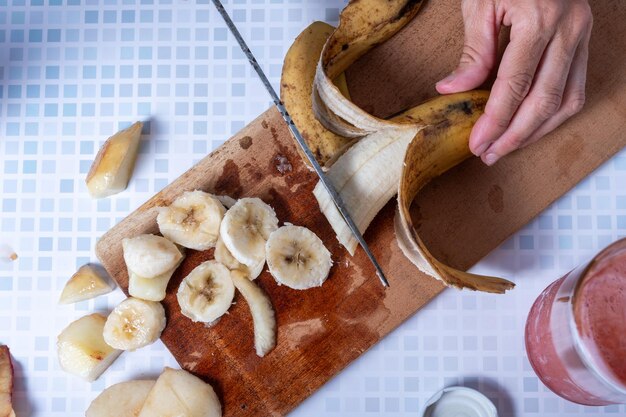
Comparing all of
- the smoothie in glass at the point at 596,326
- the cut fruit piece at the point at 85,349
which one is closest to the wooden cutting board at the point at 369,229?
the cut fruit piece at the point at 85,349

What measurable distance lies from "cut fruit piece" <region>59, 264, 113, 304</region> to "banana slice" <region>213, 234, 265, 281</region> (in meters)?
0.32

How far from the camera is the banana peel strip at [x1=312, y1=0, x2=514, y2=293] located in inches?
57.2

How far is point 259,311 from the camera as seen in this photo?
1615 millimetres

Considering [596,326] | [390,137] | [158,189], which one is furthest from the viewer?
[158,189]

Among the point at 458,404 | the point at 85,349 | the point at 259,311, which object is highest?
the point at 259,311

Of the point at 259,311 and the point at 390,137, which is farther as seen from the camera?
the point at 259,311

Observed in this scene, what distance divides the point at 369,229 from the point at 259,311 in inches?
13.1

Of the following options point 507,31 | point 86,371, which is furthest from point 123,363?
point 507,31

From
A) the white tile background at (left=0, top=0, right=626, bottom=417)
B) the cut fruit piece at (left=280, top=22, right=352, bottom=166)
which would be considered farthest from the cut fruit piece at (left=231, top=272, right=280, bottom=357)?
the cut fruit piece at (left=280, top=22, right=352, bottom=166)

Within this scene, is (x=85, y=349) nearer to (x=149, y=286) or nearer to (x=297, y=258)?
(x=149, y=286)

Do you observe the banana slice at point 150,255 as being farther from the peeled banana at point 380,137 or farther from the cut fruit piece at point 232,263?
the peeled banana at point 380,137

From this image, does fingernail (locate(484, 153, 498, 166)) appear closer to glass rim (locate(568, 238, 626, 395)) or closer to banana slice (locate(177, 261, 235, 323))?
glass rim (locate(568, 238, 626, 395))

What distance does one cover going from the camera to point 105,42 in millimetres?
1795

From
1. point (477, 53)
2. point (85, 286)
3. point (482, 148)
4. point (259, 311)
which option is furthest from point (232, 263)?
point (477, 53)
